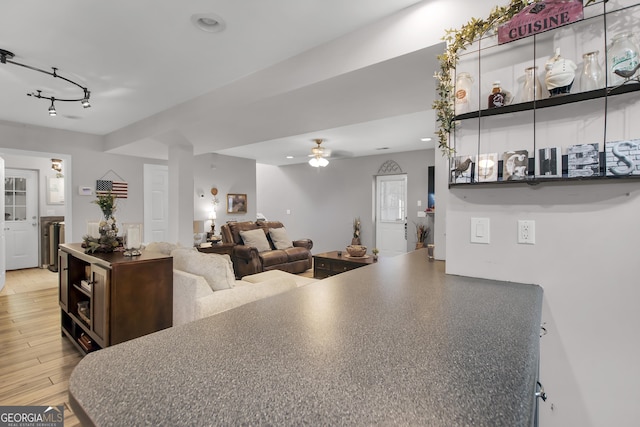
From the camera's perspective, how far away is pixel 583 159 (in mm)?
1260

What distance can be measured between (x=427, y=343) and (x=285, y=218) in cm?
792

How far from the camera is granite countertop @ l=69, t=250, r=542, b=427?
564 mm

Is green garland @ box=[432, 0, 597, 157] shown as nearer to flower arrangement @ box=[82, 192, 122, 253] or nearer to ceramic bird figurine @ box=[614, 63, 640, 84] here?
ceramic bird figurine @ box=[614, 63, 640, 84]

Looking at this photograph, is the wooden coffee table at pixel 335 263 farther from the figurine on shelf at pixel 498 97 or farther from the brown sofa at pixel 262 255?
the figurine on shelf at pixel 498 97

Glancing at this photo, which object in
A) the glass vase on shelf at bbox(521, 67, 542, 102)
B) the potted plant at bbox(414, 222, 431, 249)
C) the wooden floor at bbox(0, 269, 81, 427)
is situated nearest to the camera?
the glass vase on shelf at bbox(521, 67, 542, 102)

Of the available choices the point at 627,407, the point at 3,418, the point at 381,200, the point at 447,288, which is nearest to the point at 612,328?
the point at 627,407

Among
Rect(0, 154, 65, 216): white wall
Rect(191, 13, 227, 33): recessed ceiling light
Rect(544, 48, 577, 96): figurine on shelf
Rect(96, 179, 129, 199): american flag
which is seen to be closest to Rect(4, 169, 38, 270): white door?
Rect(0, 154, 65, 216): white wall

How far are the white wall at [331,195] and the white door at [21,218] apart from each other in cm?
499

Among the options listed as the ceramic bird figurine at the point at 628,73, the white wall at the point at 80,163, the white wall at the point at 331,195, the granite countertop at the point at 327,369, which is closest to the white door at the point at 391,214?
the white wall at the point at 331,195

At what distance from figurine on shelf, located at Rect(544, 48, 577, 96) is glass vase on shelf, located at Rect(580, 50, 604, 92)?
36mm

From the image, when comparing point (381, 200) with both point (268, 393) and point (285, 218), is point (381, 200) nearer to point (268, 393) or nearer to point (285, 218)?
point (285, 218)

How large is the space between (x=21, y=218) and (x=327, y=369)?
818 cm

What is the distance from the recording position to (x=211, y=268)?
8.02 feet

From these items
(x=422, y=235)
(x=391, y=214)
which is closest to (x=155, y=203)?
(x=391, y=214)
